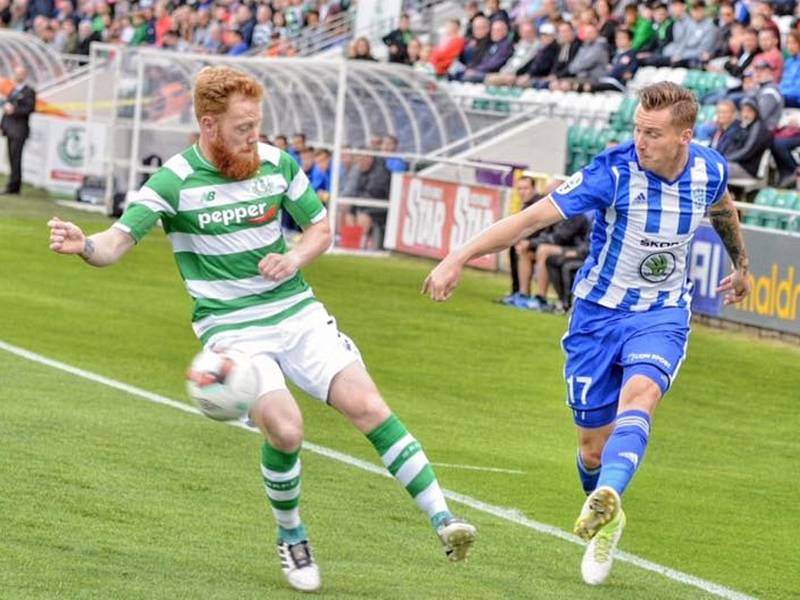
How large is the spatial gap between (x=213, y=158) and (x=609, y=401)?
2.22m

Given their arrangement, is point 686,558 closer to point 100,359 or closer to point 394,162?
point 100,359

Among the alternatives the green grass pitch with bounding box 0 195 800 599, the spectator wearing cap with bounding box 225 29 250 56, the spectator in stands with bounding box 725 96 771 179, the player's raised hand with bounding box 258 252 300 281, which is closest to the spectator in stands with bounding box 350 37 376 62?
the spectator wearing cap with bounding box 225 29 250 56

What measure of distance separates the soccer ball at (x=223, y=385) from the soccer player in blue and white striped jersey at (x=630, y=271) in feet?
3.83

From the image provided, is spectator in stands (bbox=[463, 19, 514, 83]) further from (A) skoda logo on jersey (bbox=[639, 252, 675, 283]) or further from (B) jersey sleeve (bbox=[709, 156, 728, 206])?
(A) skoda logo on jersey (bbox=[639, 252, 675, 283])

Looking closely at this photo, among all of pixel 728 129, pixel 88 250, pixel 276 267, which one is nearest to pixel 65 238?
pixel 88 250

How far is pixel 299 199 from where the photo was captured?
25.5 ft

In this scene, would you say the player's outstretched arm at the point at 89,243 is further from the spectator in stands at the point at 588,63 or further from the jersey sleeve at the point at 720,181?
the spectator in stands at the point at 588,63

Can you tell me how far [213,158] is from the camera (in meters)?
7.54

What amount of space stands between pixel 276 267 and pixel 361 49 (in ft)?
78.6

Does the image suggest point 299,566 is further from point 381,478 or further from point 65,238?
point 381,478

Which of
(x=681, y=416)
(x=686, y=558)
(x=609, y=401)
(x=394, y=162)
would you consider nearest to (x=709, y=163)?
(x=609, y=401)

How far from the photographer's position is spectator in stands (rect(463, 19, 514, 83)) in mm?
31984

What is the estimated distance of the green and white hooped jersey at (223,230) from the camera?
296 inches

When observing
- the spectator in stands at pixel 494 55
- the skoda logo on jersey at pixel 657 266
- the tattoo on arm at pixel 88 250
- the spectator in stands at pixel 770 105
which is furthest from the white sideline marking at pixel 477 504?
the spectator in stands at pixel 494 55
